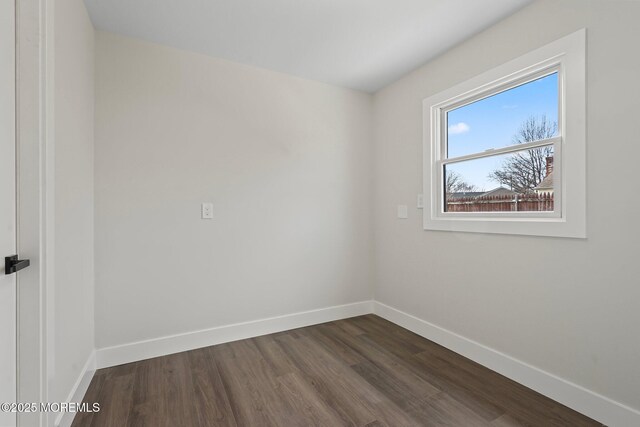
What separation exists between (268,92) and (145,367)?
8.10 feet

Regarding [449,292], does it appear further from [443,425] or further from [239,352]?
[239,352]

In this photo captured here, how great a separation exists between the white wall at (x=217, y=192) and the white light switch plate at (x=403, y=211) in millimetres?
485

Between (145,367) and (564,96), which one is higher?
(564,96)

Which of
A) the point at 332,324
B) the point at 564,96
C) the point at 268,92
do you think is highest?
the point at 268,92

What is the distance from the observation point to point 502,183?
6.97ft

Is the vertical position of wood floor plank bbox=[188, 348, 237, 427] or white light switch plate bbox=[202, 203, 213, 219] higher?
white light switch plate bbox=[202, 203, 213, 219]

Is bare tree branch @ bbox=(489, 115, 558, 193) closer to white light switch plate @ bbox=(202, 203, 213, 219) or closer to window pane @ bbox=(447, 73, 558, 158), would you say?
window pane @ bbox=(447, 73, 558, 158)

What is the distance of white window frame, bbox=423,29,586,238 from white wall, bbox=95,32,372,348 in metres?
1.14

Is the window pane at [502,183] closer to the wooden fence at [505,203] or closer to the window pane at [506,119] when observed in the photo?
the wooden fence at [505,203]

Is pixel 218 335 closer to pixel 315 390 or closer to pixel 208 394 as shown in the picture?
pixel 208 394

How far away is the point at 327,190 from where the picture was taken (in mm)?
3000

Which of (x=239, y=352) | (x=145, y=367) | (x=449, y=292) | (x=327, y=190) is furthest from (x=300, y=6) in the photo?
(x=145, y=367)

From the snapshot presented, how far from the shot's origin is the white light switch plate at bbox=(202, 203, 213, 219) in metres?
2.40
